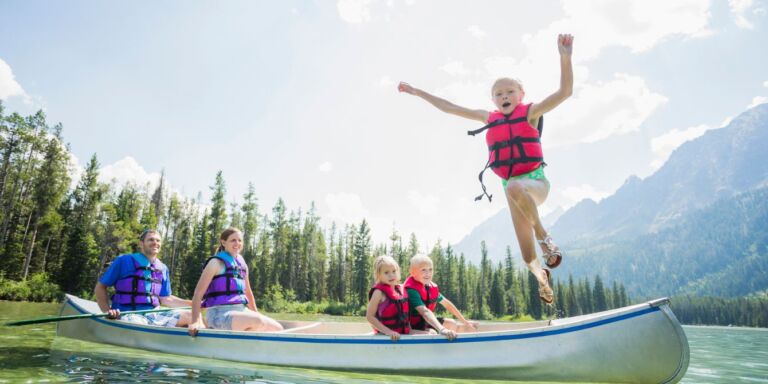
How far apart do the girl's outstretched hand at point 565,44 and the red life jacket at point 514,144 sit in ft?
2.20

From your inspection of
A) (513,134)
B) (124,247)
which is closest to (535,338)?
(513,134)

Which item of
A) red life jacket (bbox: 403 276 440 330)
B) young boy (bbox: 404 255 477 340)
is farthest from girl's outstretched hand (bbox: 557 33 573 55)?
red life jacket (bbox: 403 276 440 330)

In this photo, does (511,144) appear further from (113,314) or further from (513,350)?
(113,314)

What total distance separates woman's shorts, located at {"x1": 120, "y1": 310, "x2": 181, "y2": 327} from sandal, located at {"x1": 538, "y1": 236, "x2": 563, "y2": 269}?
245 inches

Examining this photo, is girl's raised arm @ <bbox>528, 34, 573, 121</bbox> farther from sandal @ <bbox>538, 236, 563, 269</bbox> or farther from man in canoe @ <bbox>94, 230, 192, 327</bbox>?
man in canoe @ <bbox>94, 230, 192, 327</bbox>

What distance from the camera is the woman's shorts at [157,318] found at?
7.14 m

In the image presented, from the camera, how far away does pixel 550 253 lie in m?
3.88

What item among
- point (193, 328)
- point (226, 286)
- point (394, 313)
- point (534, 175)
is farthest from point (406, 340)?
point (193, 328)

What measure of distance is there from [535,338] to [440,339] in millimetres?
1016

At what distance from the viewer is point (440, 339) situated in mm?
4797

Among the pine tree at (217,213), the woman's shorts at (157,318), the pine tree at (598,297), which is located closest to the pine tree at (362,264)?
the pine tree at (217,213)

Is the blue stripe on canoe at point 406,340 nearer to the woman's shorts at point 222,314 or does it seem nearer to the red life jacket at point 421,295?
the woman's shorts at point 222,314

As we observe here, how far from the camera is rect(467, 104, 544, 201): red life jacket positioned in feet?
13.7

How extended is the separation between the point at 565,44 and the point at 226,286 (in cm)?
517
